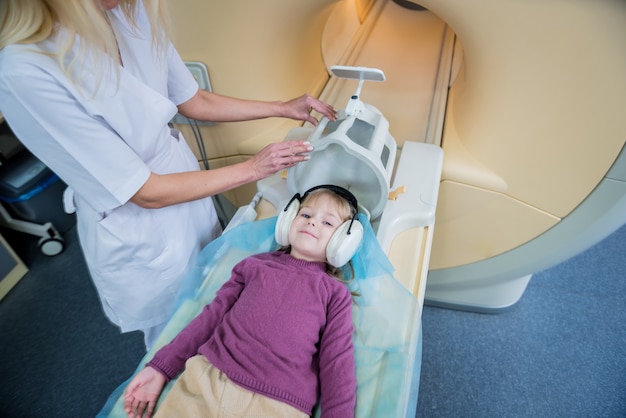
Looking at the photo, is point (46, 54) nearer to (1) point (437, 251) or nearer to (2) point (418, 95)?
(2) point (418, 95)

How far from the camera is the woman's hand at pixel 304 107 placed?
1.12 meters

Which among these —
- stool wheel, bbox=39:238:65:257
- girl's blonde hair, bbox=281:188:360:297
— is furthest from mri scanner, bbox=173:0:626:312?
stool wheel, bbox=39:238:65:257

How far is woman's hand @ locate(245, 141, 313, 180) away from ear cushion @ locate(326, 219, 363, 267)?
0.20 meters

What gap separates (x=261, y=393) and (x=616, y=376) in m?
1.55

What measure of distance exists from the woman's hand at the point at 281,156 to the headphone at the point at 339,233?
0.11 m

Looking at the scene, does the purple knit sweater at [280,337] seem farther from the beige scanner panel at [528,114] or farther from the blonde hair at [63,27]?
the beige scanner panel at [528,114]

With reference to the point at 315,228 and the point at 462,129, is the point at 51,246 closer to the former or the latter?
the point at 315,228

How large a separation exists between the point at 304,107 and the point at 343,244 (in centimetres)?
50

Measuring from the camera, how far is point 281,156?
2.93 feet

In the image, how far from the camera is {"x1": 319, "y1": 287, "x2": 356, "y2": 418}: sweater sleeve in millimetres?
685

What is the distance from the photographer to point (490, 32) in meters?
0.97

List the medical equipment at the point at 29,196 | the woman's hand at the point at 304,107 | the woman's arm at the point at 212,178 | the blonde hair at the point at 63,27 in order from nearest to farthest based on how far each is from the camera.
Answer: the blonde hair at the point at 63,27
the woman's arm at the point at 212,178
the woman's hand at the point at 304,107
the medical equipment at the point at 29,196

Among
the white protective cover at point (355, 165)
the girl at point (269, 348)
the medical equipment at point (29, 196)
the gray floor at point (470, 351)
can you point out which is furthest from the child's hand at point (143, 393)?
the medical equipment at point (29, 196)

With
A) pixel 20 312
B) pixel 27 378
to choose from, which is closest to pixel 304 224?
pixel 27 378
